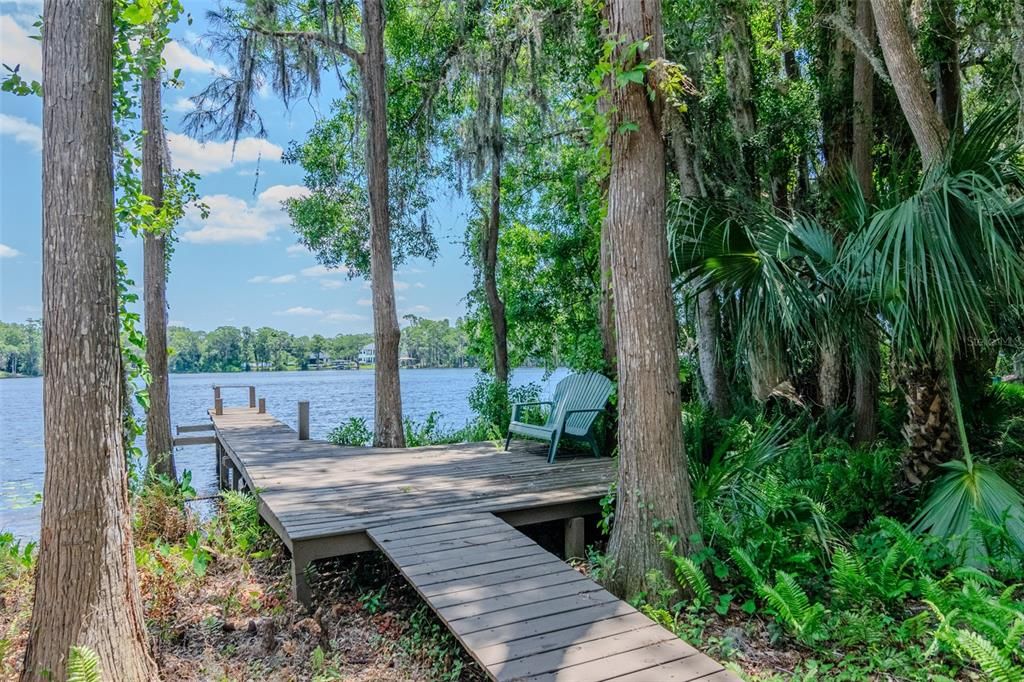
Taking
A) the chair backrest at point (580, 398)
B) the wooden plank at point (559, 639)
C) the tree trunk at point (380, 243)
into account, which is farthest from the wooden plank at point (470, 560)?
the tree trunk at point (380, 243)

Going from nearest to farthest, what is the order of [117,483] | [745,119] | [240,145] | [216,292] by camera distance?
[117,483] < [745,119] < [240,145] < [216,292]

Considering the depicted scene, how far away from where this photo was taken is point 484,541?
3.73m

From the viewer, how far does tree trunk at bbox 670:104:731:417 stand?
6.75 m

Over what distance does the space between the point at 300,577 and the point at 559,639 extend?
1906mm

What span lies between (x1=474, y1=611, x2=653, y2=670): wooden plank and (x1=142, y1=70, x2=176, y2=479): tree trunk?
215 inches

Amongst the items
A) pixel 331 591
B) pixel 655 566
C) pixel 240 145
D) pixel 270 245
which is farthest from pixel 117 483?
pixel 270 245

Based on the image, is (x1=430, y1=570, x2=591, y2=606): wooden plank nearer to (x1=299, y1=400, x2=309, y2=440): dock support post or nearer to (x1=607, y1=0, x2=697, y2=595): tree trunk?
(x1=607, y1=0, x2=697, y2=595): tree trunk

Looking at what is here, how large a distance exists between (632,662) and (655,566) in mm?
941

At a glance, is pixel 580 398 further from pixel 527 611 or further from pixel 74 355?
pixel 74 355

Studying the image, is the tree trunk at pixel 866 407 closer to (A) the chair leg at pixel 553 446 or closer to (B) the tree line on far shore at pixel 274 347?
(A) the chair leg at pixel 553 446

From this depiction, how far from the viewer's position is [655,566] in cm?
326

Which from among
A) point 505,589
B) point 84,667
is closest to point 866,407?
point 505,589

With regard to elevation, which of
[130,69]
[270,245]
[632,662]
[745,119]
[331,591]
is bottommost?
[331,591]

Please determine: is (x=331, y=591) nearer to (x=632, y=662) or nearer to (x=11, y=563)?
(x=11, y=563)
